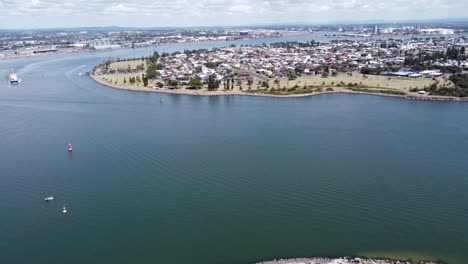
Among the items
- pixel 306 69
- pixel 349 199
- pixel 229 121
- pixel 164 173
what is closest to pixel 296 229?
pixel 349 199

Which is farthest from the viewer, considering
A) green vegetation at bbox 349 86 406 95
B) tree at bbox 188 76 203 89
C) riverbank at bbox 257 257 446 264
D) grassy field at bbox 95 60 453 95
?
tree at bbox 188 76 203 89

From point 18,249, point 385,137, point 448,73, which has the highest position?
point 448,73

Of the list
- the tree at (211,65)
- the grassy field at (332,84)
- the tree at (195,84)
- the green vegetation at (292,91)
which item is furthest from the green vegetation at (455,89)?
the tree at (211,65)

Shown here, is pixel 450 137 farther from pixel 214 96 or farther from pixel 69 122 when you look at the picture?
pixel 69 122

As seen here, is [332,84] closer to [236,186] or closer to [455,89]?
[455,89]

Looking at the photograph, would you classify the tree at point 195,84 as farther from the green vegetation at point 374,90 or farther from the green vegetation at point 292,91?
the green vegetation at point 374,90

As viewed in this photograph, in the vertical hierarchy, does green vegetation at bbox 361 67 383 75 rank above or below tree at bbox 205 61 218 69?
below

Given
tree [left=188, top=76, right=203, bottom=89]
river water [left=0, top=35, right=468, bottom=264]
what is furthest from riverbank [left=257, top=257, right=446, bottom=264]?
tree [left=188, top=76, right=203, bottom=89]

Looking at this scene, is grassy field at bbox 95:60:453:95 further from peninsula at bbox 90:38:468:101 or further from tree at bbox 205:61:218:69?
tree at bbox 205:61:218:69
